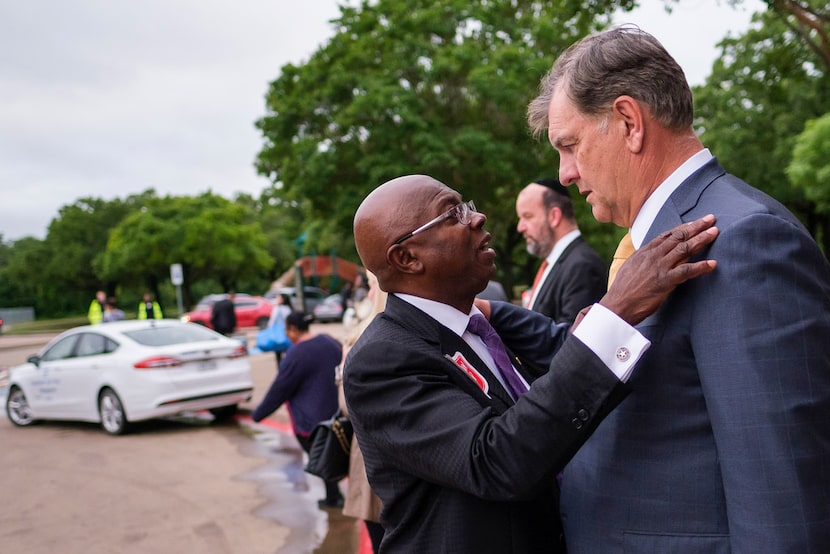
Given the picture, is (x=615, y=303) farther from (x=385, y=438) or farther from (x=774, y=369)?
(x=385, y=438)

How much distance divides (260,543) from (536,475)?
4500 mm

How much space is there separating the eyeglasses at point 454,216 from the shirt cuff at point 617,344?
1.88 feet

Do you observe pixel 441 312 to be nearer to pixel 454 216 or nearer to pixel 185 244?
pixel 454 216

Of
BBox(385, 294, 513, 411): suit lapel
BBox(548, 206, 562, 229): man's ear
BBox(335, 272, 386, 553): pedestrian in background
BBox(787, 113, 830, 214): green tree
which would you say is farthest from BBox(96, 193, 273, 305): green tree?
BBox(385, 294, 513, 411): suit lapel

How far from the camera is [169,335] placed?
1023cm

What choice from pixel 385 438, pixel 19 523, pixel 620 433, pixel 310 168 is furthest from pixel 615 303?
pixel 310 168

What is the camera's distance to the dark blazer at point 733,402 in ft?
4.19

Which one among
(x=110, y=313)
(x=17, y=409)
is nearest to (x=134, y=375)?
(x=17, y=409)

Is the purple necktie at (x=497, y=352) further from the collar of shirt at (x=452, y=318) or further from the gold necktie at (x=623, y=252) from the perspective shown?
the gold necktie at (x=623, y=252)

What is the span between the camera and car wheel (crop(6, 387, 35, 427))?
36.7 ft

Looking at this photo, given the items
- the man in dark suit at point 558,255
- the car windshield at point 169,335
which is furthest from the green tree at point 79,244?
the man in dark suit at point 558,255

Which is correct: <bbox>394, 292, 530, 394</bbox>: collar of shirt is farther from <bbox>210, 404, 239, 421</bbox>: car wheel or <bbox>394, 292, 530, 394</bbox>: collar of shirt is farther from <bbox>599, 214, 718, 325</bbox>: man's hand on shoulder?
<bbox>210, 404, 239, 421</bbox>: car wheel

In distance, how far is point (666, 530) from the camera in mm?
1468

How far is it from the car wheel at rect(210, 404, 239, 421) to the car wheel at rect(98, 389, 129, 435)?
1279 mm
